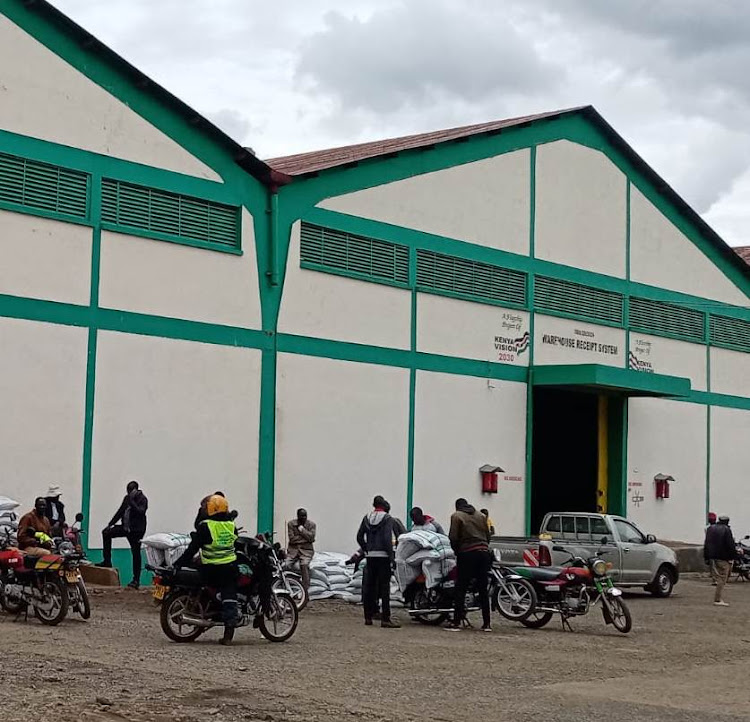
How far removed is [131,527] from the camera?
73.2 feet

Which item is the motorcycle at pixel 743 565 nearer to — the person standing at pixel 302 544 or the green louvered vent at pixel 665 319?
the green louvered vent at pixel 665 319

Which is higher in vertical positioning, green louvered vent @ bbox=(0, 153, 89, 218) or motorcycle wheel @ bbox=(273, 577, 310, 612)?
green louvered vent @ bbox=(0, 153, 89, 218)

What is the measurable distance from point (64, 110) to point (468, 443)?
11606mm

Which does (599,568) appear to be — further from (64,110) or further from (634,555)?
(64,110)

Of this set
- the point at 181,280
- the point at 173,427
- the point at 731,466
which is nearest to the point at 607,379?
the point at 731,466

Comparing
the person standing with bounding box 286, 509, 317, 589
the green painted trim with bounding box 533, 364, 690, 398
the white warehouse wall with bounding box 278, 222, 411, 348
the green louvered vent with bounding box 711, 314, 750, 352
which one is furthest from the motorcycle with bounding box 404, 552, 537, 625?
the green louvered vent with bounding box 711, 314, 750, 352

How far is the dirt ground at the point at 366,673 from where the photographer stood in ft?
36.0

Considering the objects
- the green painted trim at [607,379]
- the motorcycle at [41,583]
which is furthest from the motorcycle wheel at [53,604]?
the green painted trim at [607,379]

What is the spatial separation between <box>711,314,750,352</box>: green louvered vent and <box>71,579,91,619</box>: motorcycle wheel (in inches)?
976

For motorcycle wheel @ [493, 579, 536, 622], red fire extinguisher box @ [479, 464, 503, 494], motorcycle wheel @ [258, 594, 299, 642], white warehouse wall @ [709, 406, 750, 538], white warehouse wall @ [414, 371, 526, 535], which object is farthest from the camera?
white warehouse wall @ [709, 406, 750, 538]

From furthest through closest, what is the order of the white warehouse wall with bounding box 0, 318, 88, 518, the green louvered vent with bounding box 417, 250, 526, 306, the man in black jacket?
the green louvered vent with bounding box 417, 250, 526, 306 → the man in black jacket → the white warehouse wall with bounding box 0, 318, 88, 518

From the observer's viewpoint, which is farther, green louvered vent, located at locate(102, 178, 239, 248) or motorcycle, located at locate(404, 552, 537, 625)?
green louvered vent, located at locate(102, 178, 239, 248)

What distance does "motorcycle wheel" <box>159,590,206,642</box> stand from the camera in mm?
15477

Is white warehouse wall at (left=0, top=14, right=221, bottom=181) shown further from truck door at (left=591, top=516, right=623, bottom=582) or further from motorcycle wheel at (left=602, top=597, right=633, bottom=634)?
motorcycle wheel at (left=602, top=597, right=633, bottom=634)
